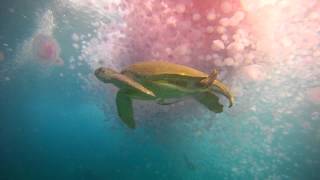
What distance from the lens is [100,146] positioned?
3077cm

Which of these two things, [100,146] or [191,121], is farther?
[100,146]

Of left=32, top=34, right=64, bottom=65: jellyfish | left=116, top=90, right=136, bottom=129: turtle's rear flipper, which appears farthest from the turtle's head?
left=32, top=34, right=64, bottom=65: jellyfish

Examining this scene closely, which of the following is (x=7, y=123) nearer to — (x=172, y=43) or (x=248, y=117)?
(x=248, y=117)

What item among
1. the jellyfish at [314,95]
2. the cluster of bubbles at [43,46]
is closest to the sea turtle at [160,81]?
the jellyfish at [314,95]

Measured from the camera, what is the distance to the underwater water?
18.4 feet

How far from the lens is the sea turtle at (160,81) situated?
3.12 m

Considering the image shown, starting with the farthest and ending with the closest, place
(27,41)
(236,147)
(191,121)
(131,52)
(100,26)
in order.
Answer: (236,147) < (27,41) < (100,26) < (191,121) < (131,52)

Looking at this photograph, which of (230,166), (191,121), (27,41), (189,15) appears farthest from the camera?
(230,166)

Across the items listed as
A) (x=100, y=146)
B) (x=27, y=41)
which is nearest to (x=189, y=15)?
(x=27, y=41)

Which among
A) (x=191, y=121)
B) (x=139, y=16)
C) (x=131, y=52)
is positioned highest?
(x=139, y=16)

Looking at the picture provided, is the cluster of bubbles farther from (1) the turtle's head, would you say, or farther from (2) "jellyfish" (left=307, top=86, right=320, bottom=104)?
(1) the turtle's head

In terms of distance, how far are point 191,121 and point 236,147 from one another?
6890 mm

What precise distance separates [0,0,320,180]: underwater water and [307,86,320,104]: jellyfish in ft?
0.19

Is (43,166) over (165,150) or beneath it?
beneath
